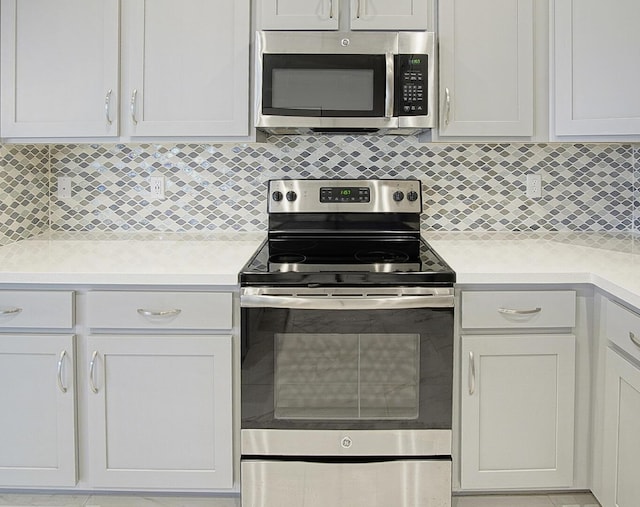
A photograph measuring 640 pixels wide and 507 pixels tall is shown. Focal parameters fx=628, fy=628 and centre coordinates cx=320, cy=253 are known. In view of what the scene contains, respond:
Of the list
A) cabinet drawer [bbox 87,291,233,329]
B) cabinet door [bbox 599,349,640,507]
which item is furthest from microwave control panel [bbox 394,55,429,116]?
cabinet door [bbox 599,349,640,507]

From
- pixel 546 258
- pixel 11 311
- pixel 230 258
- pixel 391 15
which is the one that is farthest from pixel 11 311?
pixel 546 258

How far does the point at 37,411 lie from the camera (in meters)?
2.04

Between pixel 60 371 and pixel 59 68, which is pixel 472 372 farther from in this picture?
pixel 59 68

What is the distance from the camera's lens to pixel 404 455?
80.3 inches

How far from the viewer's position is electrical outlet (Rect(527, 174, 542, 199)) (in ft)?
8.94

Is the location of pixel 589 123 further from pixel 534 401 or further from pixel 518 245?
pixel 534 401

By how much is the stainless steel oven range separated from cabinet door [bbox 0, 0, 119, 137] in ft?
3.03

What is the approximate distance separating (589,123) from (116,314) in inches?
69.7

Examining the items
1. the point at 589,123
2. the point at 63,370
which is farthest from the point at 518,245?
the point at 63,370

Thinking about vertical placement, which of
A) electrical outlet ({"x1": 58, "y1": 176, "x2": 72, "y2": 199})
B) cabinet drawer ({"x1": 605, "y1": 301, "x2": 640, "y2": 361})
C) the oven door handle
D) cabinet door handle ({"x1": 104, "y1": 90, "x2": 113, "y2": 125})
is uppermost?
A: cabinet door handle ({"x1": 104, "y1": 90, "x2": 113, "y2": 125})

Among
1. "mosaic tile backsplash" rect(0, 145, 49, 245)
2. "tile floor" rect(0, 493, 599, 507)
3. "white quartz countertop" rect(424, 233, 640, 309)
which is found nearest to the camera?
"white quartz countertop" rect(424, 233, 640, 309)

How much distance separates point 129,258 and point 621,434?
168 centimetres

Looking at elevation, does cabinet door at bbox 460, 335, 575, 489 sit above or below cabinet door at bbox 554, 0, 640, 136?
below

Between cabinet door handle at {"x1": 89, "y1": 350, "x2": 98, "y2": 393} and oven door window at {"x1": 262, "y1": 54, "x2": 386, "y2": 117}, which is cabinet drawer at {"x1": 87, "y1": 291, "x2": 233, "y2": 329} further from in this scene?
oven door window at {"x1": 262, "y1": 54, "x2": 386, "y2": 117}
